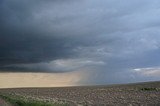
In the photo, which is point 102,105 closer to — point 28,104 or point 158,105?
point 158,105

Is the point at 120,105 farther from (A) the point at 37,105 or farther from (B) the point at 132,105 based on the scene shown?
(A) the point at 37,105

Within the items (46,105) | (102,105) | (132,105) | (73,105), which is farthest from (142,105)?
(46,105)

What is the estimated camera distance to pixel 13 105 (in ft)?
125

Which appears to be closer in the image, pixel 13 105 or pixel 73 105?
pixel 13 105

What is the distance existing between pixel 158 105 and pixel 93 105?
8.06m

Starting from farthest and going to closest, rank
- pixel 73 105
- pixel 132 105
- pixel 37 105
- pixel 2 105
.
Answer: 1. pixel 132 105
2. pixel 73 105
3. pixel 37 105
4. pixel 2 105

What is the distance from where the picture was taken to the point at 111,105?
49344mm

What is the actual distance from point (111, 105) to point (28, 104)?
14.6m

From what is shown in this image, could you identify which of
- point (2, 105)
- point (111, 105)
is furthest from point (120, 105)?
point (2, 105)

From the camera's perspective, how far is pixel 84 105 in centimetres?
4797

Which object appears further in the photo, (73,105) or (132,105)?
(132,105)

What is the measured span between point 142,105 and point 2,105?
19.6 m

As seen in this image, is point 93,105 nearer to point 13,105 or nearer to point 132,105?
point 132,105

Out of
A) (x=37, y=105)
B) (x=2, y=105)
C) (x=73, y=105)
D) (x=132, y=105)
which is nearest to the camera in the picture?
(x=2, y=105)
